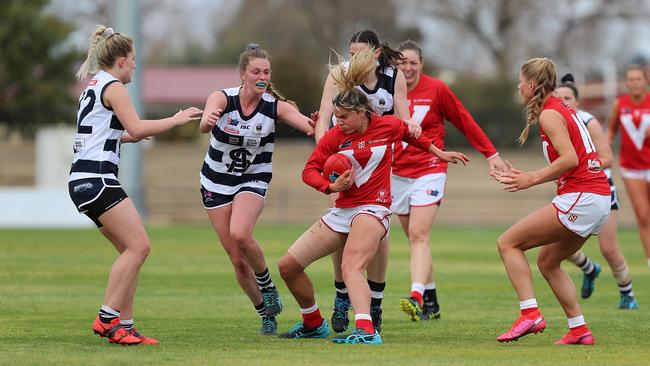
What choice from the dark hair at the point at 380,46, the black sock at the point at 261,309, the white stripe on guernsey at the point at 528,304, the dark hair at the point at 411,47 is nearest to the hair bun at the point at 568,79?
the dark hair at the point at 411,47

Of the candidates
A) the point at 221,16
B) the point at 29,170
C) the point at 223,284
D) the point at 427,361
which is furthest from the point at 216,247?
the point at 221,16

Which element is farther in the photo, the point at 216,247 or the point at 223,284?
the point at 216,247

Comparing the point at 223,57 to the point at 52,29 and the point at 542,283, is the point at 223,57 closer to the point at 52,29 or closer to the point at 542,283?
the point at 52,29

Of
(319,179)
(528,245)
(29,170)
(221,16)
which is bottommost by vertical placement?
(528,245)

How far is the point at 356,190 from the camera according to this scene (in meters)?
8.87

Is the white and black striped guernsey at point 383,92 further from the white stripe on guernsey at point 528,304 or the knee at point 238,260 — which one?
the white stripe on guernsey at point 528,304

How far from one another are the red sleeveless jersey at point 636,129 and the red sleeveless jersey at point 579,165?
18.7 ft

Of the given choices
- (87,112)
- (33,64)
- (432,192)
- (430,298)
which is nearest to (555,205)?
(430,298)

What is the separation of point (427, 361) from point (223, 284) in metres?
7.00

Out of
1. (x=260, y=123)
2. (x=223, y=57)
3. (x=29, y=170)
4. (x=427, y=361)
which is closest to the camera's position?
(x=427, y=361)

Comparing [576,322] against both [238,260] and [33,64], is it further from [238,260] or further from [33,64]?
[33,64]

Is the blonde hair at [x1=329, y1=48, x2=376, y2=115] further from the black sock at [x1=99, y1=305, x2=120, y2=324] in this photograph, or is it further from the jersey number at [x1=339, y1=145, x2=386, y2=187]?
the black sock at [x1=99, y1=305, x2=120, y2=324]

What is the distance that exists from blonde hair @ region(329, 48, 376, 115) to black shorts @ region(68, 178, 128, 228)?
1.78 meters

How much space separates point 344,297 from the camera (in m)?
9.59
